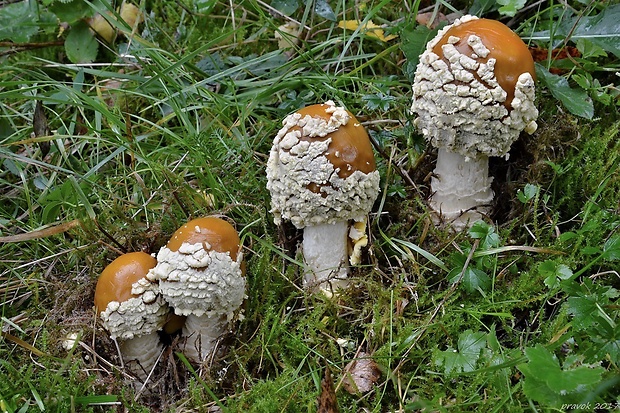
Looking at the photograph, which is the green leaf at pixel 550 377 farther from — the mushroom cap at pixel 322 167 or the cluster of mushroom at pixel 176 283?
the cluster of mushroom at pixel 176 283

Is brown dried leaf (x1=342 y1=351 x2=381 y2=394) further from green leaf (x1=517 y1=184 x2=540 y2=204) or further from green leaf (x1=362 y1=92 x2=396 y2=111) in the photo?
green leaf (x1=362 y1=92 x2=396 y2=111)

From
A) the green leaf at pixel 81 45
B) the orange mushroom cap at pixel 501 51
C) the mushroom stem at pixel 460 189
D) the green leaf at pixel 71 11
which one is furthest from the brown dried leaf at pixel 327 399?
the green leaf at pixel 71 11

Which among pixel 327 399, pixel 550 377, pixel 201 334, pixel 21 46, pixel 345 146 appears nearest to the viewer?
pixel 550 377

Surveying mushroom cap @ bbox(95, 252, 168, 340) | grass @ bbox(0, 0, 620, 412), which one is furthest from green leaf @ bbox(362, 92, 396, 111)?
mushroom cap @ bbox(95, 252, 168, 340)

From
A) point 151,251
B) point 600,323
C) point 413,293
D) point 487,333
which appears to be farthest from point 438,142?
point 151,251

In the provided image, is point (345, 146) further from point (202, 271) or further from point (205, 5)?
point (205, 5)

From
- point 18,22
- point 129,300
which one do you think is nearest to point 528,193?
point 129,300
